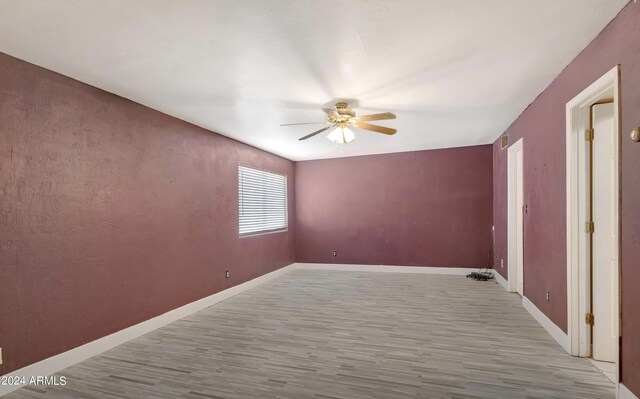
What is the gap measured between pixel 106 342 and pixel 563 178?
4.48 m

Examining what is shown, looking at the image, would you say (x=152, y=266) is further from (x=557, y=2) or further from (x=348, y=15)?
(x=557, y=2)

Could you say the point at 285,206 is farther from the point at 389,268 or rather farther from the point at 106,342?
the point at 106,342

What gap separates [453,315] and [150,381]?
125 inches

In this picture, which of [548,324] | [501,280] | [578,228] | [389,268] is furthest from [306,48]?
[389,268]

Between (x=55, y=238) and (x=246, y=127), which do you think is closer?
(x=55, y=238)

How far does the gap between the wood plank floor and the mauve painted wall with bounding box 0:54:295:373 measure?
0.41m

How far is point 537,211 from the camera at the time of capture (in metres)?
3.39

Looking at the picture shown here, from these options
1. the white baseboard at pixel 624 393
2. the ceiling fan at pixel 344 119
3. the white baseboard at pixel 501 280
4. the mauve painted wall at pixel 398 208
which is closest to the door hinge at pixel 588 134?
the ceiling fan at pixel 344 119

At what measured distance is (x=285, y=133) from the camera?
4.63m

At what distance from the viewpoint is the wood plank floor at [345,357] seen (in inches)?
85.8

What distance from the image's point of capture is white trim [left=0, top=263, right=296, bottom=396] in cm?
237

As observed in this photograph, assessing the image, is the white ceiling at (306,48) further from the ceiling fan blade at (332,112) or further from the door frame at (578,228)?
the door frame at (578,228)

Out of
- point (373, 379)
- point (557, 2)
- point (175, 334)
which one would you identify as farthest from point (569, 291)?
point (175, 334)

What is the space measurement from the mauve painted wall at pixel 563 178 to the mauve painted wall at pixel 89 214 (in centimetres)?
407
